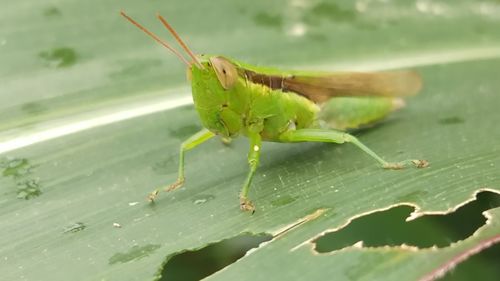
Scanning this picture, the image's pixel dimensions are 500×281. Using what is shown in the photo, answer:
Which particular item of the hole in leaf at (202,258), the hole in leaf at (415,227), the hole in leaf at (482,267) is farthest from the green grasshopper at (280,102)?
the hole in leaf at (482,267)

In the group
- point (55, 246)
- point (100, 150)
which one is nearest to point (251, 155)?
point (100, 150)

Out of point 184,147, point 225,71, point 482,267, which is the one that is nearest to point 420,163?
point 482,267

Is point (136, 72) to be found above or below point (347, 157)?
above

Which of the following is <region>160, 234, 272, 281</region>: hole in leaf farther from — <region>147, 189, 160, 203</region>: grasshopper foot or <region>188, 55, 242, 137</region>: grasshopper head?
<region>188, 55, 242, 137</region>: grasshopper head

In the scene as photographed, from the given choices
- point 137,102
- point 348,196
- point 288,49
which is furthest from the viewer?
point 288,49

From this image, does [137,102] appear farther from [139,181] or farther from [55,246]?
[55,246]

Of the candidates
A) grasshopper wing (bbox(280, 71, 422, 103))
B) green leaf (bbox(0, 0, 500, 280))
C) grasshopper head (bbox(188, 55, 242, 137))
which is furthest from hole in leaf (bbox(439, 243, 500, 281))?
grasshopper head (bbox(188, 55, 242, 137))

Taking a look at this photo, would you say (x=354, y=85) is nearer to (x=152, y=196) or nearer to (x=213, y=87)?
(x=213, y=87)
